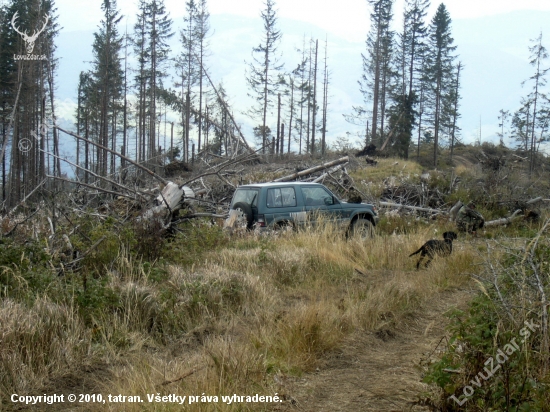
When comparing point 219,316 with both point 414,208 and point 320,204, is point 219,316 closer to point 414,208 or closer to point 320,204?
point 320,204

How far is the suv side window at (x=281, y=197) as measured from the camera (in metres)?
11.2

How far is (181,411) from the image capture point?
3416mm

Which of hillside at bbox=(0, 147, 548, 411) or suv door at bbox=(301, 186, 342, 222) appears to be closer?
hillside at bbox=(0, 147, 548, 411)

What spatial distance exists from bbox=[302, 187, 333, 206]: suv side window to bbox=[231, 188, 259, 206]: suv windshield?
1.29 m

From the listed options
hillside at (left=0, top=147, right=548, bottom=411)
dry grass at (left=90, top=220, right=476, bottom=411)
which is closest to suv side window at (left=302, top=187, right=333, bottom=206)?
dry grass at (left=90, top=220, right=476, bottom=411)

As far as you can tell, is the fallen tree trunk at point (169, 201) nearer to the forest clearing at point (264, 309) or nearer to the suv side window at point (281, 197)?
the forest clearing at point (264, 309)

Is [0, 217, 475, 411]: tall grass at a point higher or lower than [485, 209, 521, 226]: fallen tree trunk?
lower

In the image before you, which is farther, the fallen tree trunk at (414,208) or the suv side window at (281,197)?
the fallen tree trunk at (414,208)

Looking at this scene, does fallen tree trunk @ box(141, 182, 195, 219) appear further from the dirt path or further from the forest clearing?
the dirt path

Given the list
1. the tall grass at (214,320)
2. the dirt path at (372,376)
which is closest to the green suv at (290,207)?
the tall grass at (214,320)

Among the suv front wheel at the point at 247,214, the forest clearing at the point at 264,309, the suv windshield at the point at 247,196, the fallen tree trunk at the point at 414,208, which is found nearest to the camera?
the forest clearing at the point at 264,309

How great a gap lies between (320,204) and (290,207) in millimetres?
1016

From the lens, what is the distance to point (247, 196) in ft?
37.4

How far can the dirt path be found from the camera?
375 centimetres
